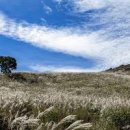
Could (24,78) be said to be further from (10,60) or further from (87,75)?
(87,75)

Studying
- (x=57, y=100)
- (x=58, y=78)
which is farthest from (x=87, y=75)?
(x=57, y=100)

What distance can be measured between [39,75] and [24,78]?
673 centimetres

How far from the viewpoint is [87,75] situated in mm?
91750

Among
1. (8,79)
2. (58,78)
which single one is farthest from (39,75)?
(8,79)

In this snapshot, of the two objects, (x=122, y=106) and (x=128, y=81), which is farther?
(x=128, y=81)

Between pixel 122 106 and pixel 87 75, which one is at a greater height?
pixel 87 75

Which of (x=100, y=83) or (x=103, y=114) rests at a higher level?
(x=100, y=83)

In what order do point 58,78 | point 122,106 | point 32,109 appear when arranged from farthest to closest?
point 58,78 < point 122,106 < point 32,109

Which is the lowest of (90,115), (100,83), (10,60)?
(90,115)

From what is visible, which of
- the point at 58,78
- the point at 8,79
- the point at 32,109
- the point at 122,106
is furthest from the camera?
→ the point at 58,78

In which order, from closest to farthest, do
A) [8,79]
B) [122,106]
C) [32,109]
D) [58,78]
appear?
[32,109], [122,106], [8,79], [58,78]

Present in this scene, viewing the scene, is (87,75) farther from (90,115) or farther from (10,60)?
(90,115)

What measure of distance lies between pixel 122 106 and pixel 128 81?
68304mm

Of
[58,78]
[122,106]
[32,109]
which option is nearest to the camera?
[32,109]
